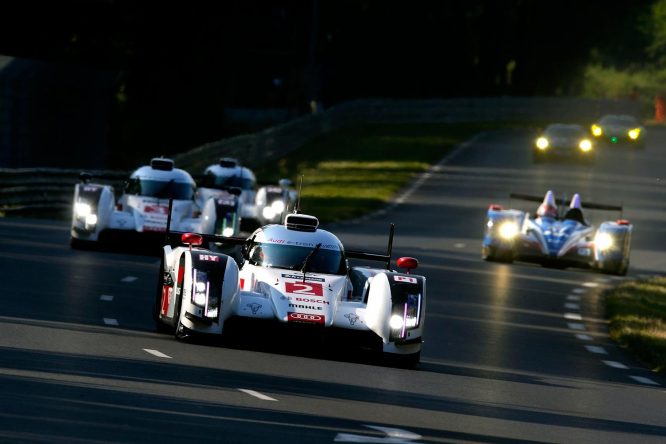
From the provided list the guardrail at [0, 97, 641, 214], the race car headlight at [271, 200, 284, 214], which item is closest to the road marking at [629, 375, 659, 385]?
the guardrail at [0, 97, 641, 214]

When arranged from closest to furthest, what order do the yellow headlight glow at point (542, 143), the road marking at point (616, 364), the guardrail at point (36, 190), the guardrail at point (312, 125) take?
the road marking at point (616, 364) < the guardrail at point (36, 190) < the guardrail at point (312, 125) < the yellow headlight glow at point (542, 143)

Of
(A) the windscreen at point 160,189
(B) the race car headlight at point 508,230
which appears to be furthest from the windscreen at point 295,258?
(B) the race car headlight at point 508,230

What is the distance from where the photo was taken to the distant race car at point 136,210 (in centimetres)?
2827

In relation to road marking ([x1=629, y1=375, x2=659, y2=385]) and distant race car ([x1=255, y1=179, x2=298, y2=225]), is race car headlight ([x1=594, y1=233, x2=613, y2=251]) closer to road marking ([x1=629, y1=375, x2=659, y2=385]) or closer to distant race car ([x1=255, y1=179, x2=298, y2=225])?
distant race car ([x1=255, y1=179, x2=298, y2=225])

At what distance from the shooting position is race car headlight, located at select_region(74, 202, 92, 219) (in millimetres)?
28156

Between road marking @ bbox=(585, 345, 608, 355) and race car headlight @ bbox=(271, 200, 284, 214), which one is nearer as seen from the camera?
road marking @ bbox=(585, 345, 608, 355)

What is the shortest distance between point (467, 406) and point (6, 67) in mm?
32863

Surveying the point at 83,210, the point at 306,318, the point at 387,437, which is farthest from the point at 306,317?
the point at 83,210

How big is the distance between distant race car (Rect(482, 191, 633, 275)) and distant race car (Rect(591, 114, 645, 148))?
43239 millimetres

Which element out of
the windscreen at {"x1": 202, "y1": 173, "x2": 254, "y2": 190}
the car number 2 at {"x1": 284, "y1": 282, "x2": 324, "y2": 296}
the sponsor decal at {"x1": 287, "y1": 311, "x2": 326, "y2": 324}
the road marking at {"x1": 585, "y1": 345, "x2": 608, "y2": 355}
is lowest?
the road marking at {"x1": 585, "y1": 345, "x2": 608, "y2": 355}

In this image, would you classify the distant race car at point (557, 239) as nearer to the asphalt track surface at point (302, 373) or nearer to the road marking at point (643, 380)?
the asphalt track surface at point (302, 373)

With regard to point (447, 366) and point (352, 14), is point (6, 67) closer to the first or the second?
point (447, 366)

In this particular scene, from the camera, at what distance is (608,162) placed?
67875 mm

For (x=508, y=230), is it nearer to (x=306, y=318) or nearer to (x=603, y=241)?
(x=603, y=241)
